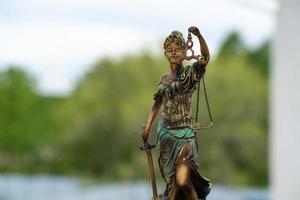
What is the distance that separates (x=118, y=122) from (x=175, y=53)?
30321 millimetres

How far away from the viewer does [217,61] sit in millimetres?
37375

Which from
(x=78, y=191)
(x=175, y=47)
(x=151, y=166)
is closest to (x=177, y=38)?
(x=175, y=47)

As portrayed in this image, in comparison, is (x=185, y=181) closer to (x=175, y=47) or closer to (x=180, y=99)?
(x=180, y=99)

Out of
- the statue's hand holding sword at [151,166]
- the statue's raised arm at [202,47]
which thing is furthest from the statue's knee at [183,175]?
the statue's raised arm at [202,47]

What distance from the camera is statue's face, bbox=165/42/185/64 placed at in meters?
4.72

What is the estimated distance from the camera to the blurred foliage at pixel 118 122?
32156mm

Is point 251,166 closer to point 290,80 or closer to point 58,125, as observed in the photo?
point 58,125

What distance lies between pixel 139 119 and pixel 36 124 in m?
8.33

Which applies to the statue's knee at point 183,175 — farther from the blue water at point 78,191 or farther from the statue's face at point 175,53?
the blue water at point 78,191

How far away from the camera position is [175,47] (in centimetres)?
472

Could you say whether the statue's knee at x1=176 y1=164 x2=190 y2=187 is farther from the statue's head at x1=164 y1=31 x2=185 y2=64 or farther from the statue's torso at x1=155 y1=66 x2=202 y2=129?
the statue's head at x1=164 y1=31 x2=185 y2=64

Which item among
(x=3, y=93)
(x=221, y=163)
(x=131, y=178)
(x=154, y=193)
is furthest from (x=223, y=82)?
(x=154, y=193)

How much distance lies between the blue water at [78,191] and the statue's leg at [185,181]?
1671 centimetres

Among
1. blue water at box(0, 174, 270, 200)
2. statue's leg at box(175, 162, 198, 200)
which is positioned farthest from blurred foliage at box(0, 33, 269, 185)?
statue's leg at box(175, 162, 198, 200)
